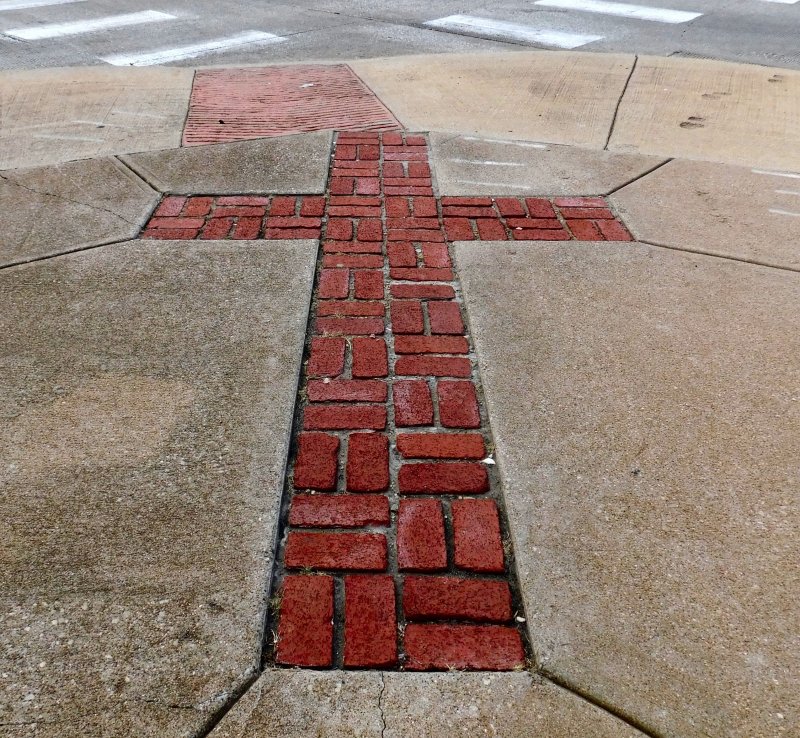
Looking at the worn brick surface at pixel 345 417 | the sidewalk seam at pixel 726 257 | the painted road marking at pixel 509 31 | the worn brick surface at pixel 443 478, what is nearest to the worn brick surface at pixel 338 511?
the worn brick surface at pixel 443 478

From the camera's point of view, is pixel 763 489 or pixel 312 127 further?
pixel 312 127

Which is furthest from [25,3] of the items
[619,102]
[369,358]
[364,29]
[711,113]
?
[369,358]

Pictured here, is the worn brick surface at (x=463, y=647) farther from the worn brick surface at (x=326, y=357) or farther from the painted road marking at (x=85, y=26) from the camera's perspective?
the painted road marking at (x=85, y=26)

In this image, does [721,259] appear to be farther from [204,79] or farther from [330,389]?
[204,79]

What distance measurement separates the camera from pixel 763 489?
7.59 feet

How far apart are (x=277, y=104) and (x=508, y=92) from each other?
181 cm

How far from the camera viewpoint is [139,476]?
2.30 m

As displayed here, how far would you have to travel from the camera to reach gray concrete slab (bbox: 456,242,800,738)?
181 cm

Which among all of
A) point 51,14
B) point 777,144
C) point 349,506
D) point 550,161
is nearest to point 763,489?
point 349,506

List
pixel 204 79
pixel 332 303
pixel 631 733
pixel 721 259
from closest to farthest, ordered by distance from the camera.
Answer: pixel 631 733, pixel 332 303, pixel 721 259, pixel 204 79

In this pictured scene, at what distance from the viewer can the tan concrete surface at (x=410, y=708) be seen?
1.68 m

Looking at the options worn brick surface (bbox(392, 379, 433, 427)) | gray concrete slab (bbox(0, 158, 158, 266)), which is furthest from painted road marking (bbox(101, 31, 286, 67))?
worn brick surface (bbox(392, 379, 433, 427))

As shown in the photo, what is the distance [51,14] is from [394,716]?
10.1 meters

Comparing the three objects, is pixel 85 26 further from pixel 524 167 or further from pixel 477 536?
pixel 477 536
